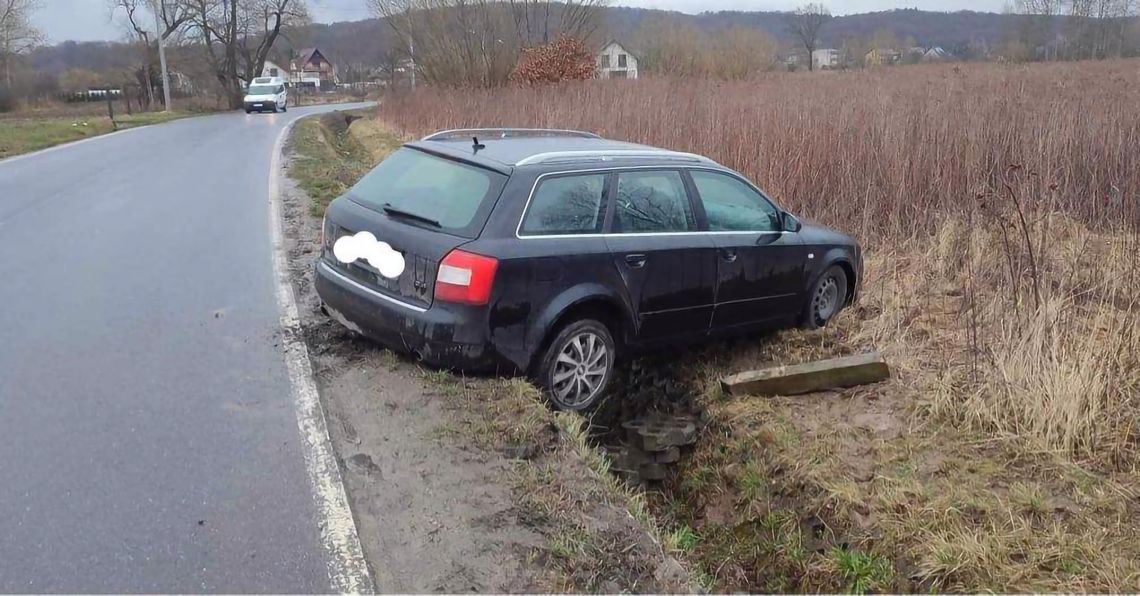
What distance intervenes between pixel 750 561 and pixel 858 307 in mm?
3767

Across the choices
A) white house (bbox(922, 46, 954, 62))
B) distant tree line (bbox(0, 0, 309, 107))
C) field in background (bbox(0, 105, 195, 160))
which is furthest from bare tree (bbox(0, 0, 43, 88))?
white house (bbox(922, 46, 954, 62))

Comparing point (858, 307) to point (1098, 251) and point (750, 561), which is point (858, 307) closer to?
point (1098, 251)

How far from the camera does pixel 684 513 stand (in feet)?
17.6

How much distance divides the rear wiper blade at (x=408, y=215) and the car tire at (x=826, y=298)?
3292mm

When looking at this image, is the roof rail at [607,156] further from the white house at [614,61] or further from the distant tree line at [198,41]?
the distant tree line at [198,41]

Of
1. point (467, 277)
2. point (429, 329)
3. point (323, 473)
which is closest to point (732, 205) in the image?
point (467, 277)

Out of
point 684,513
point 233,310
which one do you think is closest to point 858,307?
point 684,513

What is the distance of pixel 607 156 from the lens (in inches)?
239

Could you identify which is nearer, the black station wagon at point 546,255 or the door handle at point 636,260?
the black station wagon at point 546,255

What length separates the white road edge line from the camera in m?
3.57

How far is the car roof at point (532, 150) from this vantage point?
5734 millimetres

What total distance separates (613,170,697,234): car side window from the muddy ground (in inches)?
57.4

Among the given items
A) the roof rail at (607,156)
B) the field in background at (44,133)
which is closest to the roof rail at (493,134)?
the roof rail at (607,156)

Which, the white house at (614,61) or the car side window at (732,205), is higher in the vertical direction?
the white house at (614,61)
